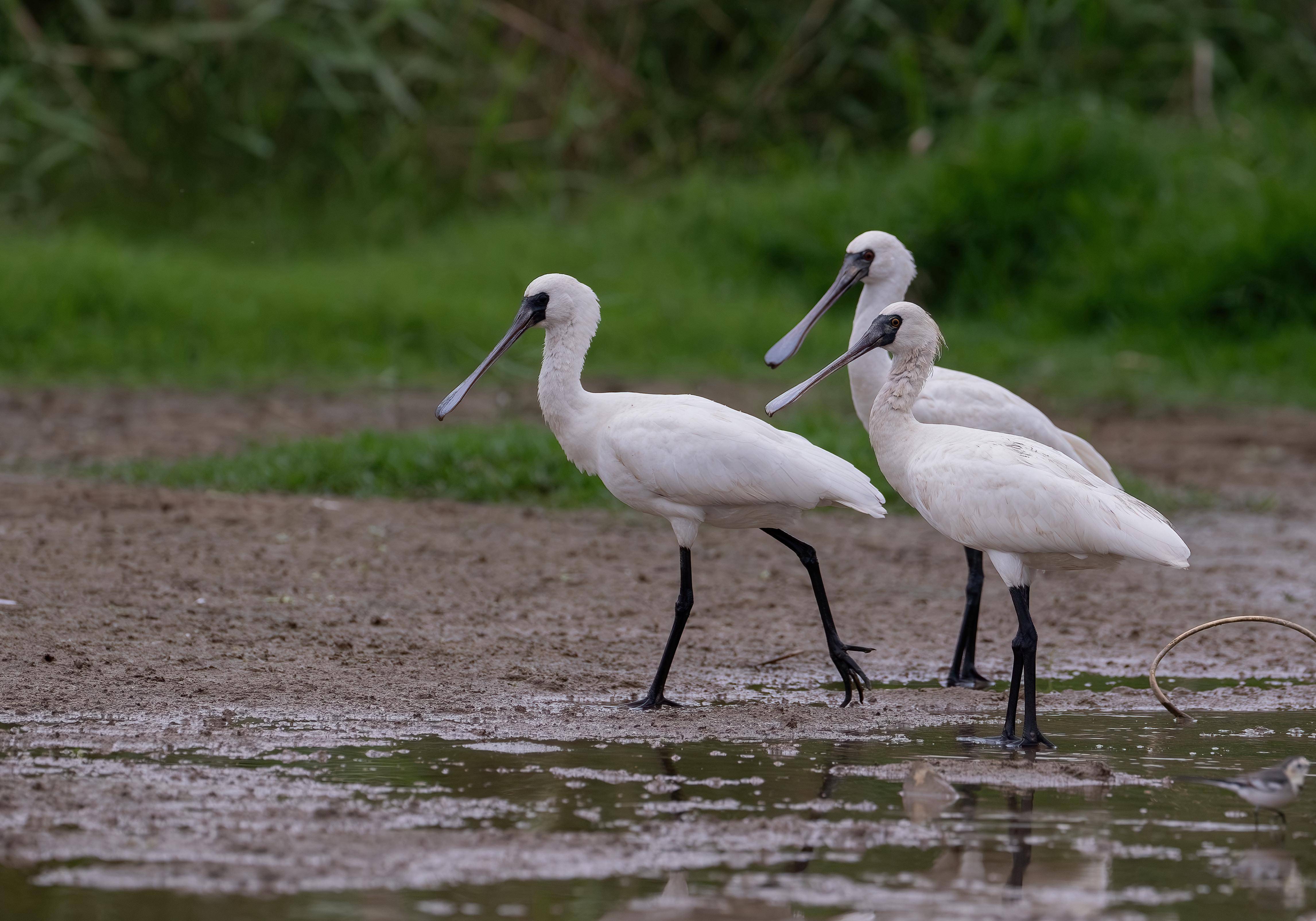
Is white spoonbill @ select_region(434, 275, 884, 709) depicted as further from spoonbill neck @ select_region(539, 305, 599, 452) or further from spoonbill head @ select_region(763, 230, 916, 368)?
spoonbill head @ select_region(763, 230, 916, 368)

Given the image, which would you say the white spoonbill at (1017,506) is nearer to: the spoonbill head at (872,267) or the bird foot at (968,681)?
the bird foot at (968,681)

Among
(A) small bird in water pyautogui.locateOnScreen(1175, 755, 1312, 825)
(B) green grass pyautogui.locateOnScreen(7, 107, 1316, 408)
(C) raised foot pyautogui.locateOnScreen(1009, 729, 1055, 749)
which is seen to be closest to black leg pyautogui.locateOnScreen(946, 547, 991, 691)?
→ (C) raised foot pyautogui.locateOnScreen(1009, 729, 1055, 749)

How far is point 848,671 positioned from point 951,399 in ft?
4.19

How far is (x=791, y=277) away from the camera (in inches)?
528

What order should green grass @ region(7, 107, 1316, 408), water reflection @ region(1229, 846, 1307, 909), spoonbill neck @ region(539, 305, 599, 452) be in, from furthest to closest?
green grass @ region(7, 107, 1316, 408) → spoonbill neck @ region(539, 305, 599, 452) → water reflection @ region(1229, 846, 1307, 909)

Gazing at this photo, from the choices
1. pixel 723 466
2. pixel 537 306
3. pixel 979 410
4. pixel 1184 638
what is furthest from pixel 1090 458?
pixel 537 306

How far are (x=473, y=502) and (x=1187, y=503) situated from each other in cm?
346

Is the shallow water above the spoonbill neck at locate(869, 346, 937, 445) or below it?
below

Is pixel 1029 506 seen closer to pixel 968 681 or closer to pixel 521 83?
pixel 968 681

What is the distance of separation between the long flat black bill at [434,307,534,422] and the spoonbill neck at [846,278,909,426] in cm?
112

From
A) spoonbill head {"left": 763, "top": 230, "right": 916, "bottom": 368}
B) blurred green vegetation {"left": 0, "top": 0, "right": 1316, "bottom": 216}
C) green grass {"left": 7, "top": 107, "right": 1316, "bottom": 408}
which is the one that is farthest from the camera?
blurred green vegetation {"left": 0, "top": 0, "right": 1316, "bottom": 216}

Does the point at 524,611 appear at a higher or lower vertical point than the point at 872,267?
lower

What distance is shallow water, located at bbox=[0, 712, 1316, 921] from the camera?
364 cm

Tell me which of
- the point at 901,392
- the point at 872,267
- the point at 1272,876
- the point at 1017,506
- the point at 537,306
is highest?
the point at 872,267
